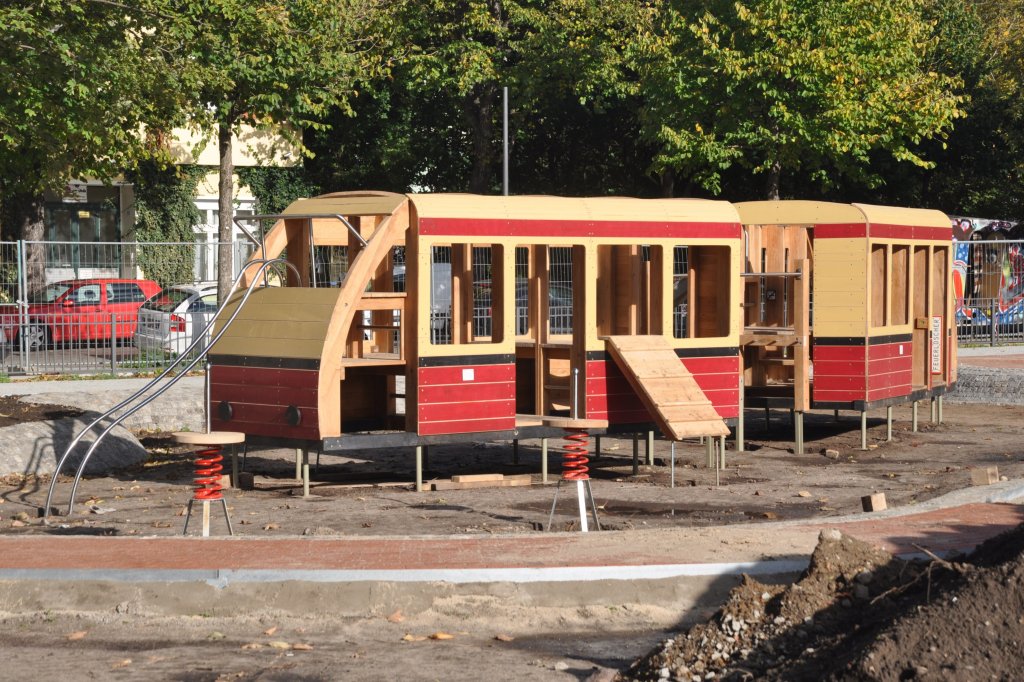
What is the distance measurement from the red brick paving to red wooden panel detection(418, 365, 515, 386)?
3.87m

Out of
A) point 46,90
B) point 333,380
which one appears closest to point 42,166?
point 46,90

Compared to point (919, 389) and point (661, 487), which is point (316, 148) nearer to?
point (919, 389)

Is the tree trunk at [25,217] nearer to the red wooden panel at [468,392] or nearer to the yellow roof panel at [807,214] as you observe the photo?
the yellow roof panel at [807,214]

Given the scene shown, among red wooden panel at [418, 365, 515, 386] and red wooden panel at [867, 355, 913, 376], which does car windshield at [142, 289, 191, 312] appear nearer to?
red wooden panel at [418, 365, 515, 386]

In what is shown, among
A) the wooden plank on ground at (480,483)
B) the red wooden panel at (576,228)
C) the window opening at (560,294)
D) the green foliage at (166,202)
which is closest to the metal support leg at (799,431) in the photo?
the red wooden panel at (576,228)

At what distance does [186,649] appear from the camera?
8.25 metres

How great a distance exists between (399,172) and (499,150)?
3.25 meters

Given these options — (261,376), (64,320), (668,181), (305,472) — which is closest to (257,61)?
(64,320)

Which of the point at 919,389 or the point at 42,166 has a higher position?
the point at 42,166

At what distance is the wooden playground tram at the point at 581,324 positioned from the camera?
547 inches

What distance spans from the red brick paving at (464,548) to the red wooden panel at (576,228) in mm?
4467

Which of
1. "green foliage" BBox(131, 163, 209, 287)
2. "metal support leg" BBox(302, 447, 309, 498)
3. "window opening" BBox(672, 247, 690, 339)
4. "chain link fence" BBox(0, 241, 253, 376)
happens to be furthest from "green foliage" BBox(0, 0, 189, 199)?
"green foliage" BBox(131, 163, 209, 287)

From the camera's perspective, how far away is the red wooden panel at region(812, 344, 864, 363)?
57.6ft

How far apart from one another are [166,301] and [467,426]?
39.5 feet
